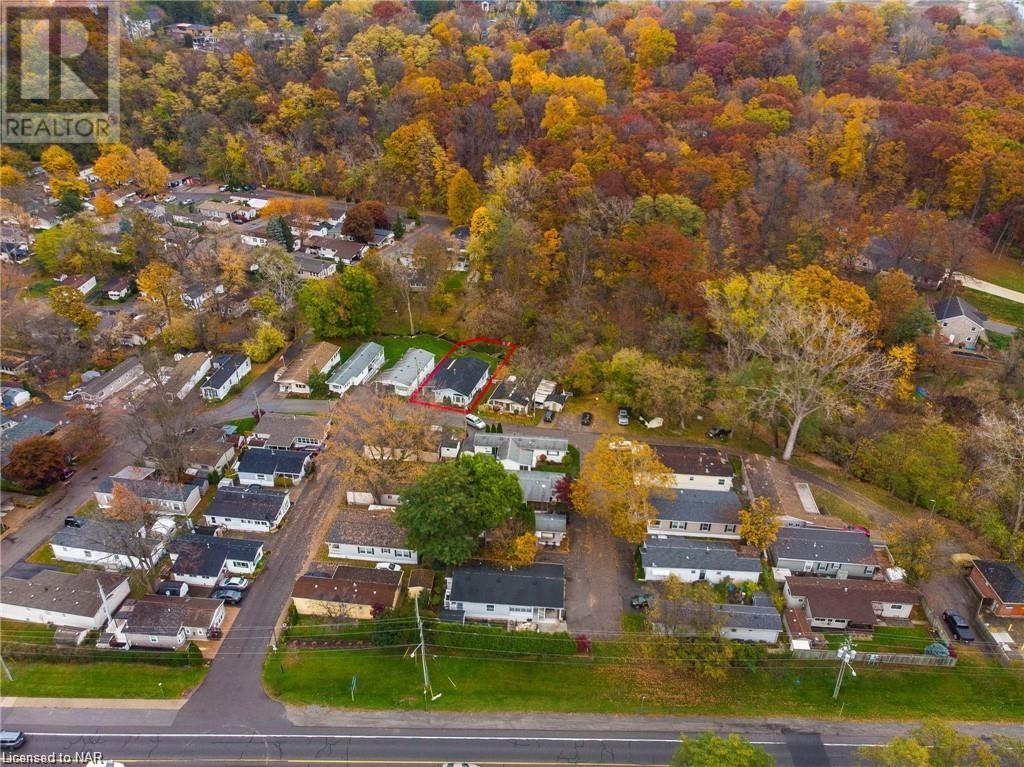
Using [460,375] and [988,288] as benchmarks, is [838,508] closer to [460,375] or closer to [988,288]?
[460,375]

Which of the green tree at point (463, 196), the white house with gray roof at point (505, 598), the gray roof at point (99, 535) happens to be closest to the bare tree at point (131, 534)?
the gray roof at point (99, 535)

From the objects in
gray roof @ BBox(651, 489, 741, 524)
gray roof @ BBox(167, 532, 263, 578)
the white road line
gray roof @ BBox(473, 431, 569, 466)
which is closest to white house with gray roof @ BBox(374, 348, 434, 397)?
gray roof @ BBox(473, 431, 569, 466)

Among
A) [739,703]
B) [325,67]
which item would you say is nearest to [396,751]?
[739,703]

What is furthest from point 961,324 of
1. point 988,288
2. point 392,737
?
point 392,737

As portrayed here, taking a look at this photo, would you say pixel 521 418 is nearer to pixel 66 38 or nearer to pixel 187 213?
pixel 187 213

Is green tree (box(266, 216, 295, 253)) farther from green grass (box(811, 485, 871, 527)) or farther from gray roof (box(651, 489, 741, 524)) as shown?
green grass (box(811, 485, 871, 527))
